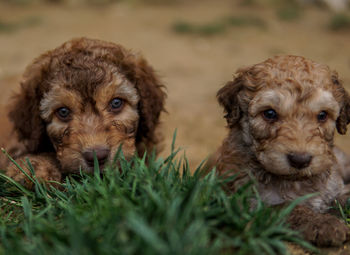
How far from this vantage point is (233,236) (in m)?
3.18

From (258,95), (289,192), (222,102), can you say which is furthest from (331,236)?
(222,102)

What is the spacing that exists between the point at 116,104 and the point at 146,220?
1.82 m

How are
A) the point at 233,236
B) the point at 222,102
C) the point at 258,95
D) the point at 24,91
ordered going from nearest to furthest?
the point at 233,236 < the point at 258,95 < the point at 222,102 < the point at 24,91

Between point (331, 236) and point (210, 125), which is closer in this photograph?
point (331, 236)

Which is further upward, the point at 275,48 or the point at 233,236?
the point at 275,48

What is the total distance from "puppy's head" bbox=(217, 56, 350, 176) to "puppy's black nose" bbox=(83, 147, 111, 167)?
1.24 metres

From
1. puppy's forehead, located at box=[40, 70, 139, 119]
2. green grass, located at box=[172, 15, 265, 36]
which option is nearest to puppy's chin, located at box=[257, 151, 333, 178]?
puppy's forehead, located at box=[40, 70, 139, 119]

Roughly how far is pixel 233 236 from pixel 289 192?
40.6 inches

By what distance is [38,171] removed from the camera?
439cm

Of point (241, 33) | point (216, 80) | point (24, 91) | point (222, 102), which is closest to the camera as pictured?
point (222, 102)

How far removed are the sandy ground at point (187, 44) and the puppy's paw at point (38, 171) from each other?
1.37 metres

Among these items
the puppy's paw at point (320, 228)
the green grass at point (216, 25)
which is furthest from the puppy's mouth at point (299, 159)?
the green grass at point (216, 25)

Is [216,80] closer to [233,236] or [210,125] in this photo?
[210,125]

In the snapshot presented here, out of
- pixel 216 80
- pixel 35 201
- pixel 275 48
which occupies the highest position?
pixel 275 48
